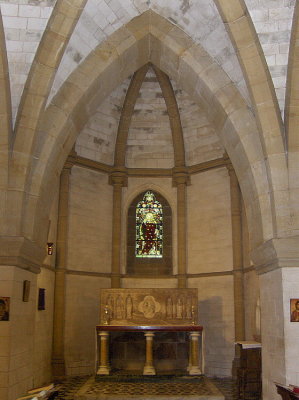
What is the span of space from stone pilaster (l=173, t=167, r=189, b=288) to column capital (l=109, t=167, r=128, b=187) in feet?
5.39

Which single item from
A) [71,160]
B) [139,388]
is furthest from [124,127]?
[139,388]

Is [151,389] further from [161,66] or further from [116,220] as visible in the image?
[161,66]

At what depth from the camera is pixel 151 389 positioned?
39.6 feet

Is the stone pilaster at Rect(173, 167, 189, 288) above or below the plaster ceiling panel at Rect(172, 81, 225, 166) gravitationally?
below

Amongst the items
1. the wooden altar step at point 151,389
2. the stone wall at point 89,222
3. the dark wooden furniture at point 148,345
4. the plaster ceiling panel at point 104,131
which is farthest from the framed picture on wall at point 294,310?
the plaster ceiling panel at point 104,131

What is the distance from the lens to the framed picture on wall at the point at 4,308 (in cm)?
887

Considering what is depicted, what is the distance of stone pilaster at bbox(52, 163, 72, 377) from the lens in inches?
586

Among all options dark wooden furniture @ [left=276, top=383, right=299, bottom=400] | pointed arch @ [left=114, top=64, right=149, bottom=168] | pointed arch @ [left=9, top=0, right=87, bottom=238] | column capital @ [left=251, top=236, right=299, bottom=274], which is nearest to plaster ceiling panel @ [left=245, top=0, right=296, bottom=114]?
column capital @ [left=251, top=236, right=299, bottom=274]

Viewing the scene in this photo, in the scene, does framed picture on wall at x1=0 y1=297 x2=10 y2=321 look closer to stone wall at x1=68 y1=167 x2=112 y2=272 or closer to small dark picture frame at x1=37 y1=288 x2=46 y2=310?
small dark picture frame at x1=37 y1=288 x2=46 y2=310

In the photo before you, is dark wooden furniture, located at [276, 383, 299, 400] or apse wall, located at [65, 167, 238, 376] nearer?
dark wooden furniture, located at [276, 383, 299, 400]

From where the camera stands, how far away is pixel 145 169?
17.5m

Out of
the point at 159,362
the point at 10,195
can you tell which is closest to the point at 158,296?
the point at 159,362

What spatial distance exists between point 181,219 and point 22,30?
363 inches

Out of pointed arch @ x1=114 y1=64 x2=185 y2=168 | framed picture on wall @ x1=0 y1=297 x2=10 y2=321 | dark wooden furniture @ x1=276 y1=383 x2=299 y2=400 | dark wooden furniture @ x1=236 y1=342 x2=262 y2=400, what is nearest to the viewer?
dark wooden furniture @ x1=276 y1=383 x2=299 y2=400
